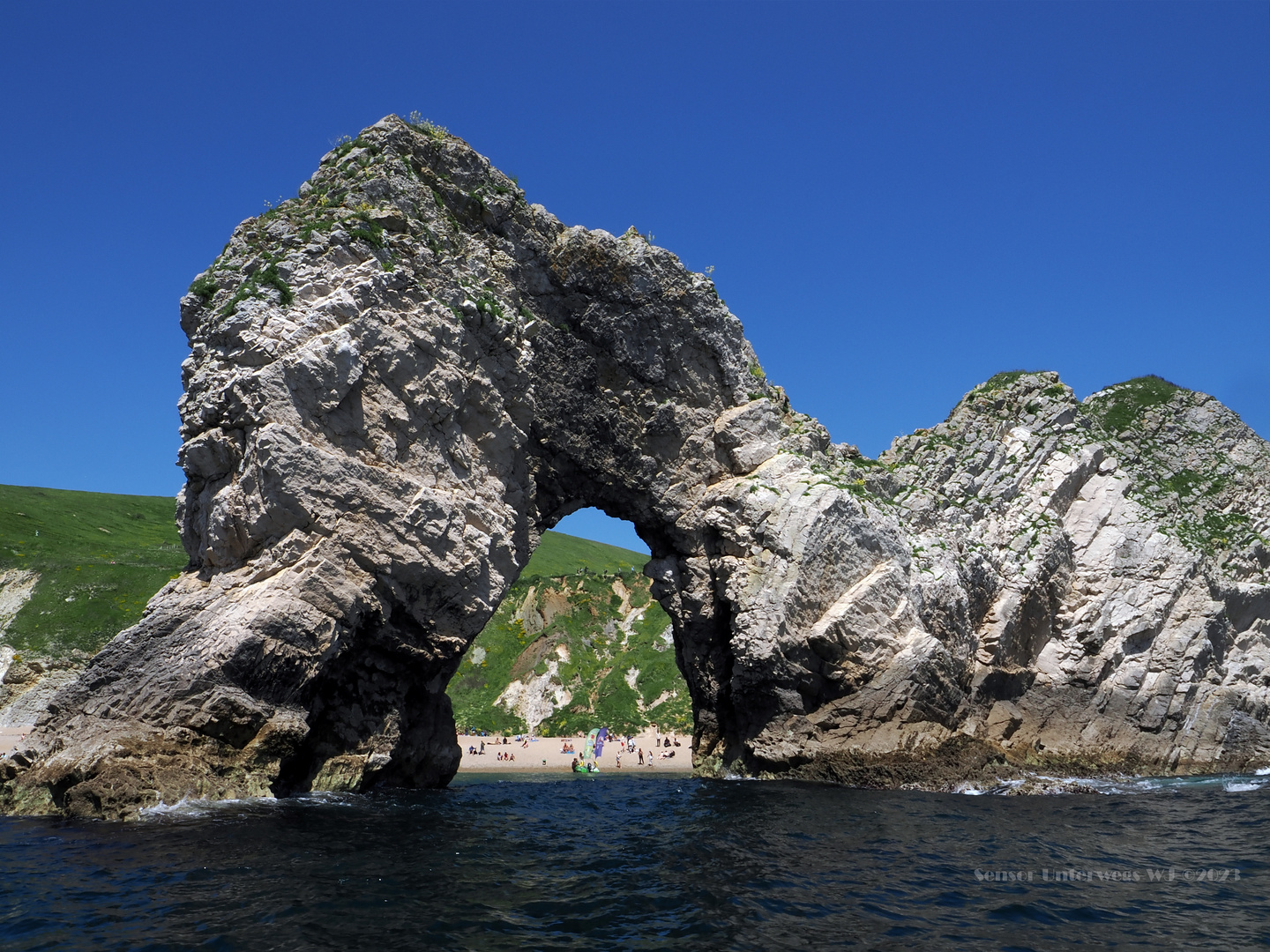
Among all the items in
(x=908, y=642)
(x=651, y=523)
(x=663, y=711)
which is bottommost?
(x=663, y=711)

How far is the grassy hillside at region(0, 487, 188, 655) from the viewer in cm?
5219

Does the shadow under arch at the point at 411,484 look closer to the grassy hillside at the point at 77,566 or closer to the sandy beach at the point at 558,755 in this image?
the sandy beach at the point at 558,755

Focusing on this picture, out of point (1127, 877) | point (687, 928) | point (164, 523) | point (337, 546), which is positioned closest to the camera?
point (687, 928)

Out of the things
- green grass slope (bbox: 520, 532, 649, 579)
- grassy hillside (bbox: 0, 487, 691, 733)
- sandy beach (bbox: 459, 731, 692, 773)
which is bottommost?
sandy beach (bbox: 459, 731, 692, 773)

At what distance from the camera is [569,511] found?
3588cm

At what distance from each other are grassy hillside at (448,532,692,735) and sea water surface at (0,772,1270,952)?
35081 mm

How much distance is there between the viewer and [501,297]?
97.1 feet

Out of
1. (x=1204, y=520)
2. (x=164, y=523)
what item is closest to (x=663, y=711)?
(x=1204, y=520)

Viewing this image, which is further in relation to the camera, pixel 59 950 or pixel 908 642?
pixel 908 642

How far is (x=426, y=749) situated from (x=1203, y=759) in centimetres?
3305

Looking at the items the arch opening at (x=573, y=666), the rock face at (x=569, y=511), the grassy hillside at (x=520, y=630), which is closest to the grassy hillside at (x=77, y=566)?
the grassy hillside at (x=520, y=630)

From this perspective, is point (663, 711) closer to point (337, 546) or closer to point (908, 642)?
point (908, 642)

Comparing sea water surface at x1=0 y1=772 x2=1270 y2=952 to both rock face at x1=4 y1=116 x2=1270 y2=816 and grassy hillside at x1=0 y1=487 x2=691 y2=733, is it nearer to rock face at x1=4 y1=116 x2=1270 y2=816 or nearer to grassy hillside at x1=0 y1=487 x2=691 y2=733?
rock face at x1=4 y1=116 x2=1270 y2=816

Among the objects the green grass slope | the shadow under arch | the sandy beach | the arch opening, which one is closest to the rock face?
the shadow under arch
